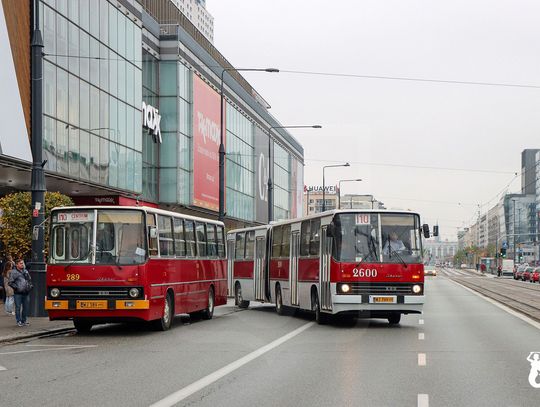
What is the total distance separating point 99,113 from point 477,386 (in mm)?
31907

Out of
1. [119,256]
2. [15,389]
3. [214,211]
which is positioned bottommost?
[15,389]

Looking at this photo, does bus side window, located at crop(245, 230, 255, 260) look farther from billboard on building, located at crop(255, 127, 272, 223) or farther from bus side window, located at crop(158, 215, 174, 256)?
billboard on building, located at crop(255, 127, 272, 223)

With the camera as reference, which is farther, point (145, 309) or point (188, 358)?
point (145, 309)

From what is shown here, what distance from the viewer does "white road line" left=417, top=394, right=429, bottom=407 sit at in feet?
31.2

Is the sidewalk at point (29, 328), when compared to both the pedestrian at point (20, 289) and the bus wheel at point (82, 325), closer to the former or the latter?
the pedestrian at point (20, 289)

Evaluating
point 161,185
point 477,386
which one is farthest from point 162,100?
point 477,386

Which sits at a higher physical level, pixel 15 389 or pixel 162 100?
pixel 162 100

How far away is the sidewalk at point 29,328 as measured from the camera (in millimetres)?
18453

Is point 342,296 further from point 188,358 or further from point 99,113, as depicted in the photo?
point 99,113

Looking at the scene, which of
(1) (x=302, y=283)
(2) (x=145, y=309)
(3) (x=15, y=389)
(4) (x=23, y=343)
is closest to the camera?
(3) (x=15, y=389)

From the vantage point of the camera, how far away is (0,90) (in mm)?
31078

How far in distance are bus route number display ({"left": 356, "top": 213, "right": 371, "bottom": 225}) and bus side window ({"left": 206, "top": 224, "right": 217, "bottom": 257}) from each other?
493cm

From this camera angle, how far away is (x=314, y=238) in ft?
77.3

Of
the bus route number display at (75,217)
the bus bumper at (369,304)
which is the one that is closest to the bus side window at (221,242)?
the bus bumper at (369,304)
